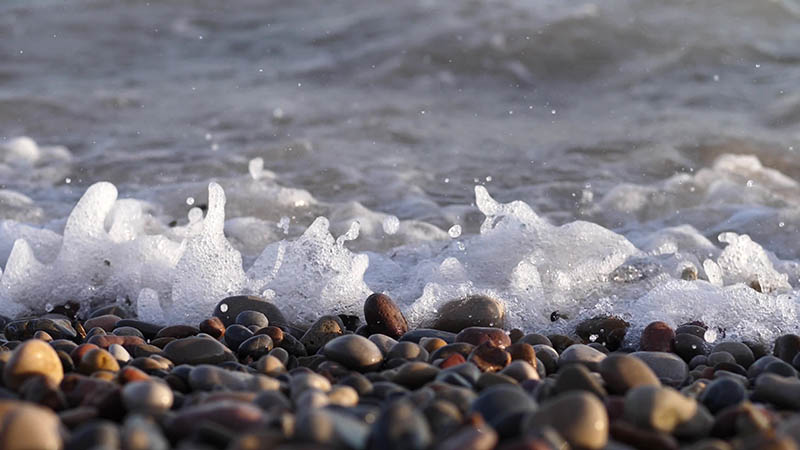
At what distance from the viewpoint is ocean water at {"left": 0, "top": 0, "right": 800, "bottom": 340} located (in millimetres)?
3123

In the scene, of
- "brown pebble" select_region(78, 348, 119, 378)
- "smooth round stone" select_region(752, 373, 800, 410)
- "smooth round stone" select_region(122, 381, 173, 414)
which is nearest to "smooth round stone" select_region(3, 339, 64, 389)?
"brown pebble" select_region(78, 348, 119, 378)

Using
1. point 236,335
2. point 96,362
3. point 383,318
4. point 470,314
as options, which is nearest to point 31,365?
point 96,362

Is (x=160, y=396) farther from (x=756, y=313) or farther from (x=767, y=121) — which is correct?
(x=767, y=121)

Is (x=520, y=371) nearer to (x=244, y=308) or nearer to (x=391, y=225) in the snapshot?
(x=244, y=308)

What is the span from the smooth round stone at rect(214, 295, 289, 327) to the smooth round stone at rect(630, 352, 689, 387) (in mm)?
1050

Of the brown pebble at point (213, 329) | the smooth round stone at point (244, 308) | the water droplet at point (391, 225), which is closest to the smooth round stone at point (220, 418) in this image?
the brown pebble at point (213, 329)

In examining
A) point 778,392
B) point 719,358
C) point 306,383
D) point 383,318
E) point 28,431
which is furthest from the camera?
point 383,318

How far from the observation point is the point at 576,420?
143 cm

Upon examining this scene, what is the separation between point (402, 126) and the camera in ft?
19.7

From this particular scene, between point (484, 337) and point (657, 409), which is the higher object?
point (657, 409)

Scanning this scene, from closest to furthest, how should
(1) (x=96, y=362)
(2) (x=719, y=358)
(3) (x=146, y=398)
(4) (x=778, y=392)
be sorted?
(3) (x=146, y=398), (4) (x=778, y=392), (1) (x=96, y=362), (2) (x=719, y=358)

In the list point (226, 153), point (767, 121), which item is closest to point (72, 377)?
point (226, 153)

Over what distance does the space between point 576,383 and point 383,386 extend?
39cm

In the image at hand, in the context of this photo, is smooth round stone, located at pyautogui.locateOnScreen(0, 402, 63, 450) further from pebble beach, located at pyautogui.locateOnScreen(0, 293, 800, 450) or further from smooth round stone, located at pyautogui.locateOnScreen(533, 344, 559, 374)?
smooth round stone, located at pyautogui.locateOnScreen(533, 344, 559, 374)
